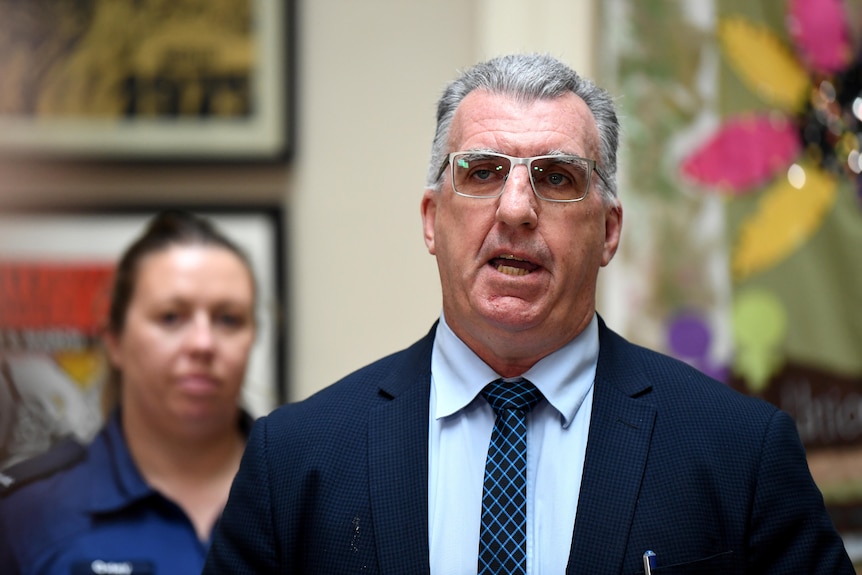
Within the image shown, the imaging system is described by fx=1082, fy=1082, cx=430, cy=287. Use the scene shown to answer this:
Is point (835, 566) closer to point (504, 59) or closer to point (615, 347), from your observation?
point (615, 347)

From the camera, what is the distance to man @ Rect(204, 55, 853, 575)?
141 centimetres

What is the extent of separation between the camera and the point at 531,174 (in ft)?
4.92

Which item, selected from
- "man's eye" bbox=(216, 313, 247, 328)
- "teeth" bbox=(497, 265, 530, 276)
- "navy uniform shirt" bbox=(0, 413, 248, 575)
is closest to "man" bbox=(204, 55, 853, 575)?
"teeth" bbox=(497, 265, 530, 276)

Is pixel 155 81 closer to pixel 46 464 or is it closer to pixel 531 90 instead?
pixel 46 464

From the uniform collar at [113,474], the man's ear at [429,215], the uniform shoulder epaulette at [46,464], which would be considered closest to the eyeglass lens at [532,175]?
the man's ear at [429,215]

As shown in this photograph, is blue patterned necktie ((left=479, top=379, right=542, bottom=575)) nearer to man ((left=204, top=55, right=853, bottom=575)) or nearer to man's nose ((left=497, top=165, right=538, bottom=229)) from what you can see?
man ((left=204, top=55, right=853, bottom=575))

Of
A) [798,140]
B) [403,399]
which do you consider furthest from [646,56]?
[403,399]

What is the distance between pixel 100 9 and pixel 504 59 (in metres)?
1.68

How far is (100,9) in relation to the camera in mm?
2889

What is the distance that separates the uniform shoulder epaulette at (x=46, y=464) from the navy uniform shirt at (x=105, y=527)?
0.02 m

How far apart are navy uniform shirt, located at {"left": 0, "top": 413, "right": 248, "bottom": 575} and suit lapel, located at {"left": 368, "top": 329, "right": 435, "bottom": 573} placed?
0.83 meters

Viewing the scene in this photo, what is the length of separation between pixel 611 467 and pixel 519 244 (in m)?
0.33

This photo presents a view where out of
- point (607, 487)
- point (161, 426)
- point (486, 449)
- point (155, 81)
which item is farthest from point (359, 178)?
point (607, 487)

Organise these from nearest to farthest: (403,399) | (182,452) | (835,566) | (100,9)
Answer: (835,566), (403,399), (182,452), (100,9)
